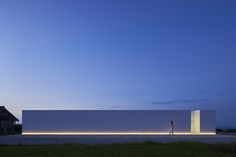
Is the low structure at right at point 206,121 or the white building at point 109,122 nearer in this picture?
the low structure at right at point 206,121

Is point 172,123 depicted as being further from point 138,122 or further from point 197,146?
point 197,146

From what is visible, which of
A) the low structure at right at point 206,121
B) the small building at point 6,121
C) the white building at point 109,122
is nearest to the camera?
the low structure at right at point 206,121

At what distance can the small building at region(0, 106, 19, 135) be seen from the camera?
1523 inches

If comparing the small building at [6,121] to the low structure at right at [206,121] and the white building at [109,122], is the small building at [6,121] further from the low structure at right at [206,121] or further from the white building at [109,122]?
the low structure at right at [206,121]

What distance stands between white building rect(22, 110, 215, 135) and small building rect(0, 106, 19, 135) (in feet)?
9.60

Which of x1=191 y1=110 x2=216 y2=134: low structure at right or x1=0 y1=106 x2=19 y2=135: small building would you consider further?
x1=0 y1=106 x2=19 y2=135: small building

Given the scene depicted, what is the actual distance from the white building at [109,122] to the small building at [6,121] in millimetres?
2925

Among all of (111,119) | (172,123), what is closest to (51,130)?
(111,119)

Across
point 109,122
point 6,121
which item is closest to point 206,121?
point 109,122

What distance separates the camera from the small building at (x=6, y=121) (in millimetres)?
38688

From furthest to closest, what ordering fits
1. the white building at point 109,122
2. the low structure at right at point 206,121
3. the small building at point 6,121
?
the small building at point 6,121
the white building at point 109,122
the low structure at right at point 206,121

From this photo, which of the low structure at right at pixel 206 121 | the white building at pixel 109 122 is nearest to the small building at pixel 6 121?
the white building at pixel 109 122

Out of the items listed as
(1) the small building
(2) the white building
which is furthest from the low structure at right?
(1) the small building

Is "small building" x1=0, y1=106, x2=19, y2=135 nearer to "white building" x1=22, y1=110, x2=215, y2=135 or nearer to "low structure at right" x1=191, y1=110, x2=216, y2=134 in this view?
"white building" x1=22, y1=110, x2=215, y2=135
